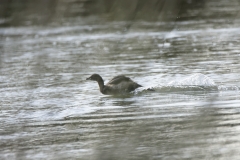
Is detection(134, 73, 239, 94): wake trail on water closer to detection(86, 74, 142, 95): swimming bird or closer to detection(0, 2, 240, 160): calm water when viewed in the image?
detection(0, 2, 240, 160): calm water

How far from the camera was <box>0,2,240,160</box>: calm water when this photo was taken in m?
8.17

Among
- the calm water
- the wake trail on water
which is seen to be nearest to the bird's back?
the wake trail on water

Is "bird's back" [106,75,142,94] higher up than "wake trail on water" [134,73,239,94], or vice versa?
"bird's back" [106,75,142,94]

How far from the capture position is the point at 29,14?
36344mm

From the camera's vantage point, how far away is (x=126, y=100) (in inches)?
478

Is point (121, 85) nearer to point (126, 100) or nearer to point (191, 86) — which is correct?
point (126, 100)

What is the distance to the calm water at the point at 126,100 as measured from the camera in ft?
26.8

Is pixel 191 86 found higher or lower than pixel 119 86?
lower

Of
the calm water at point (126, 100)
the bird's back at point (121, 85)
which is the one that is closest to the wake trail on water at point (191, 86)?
the calm water at point (126, 100)

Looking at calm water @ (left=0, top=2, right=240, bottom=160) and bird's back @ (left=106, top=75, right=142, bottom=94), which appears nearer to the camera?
calm water @ (left=0, top=2, right=240, bottom=160)

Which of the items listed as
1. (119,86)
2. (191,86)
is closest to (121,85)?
(119,86)

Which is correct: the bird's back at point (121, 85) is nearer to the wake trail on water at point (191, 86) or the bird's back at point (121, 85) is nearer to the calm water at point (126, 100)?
the wake trail on water at point (191, 86)

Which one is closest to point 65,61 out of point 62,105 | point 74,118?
point 62,105

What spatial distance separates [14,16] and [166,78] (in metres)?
22.6
